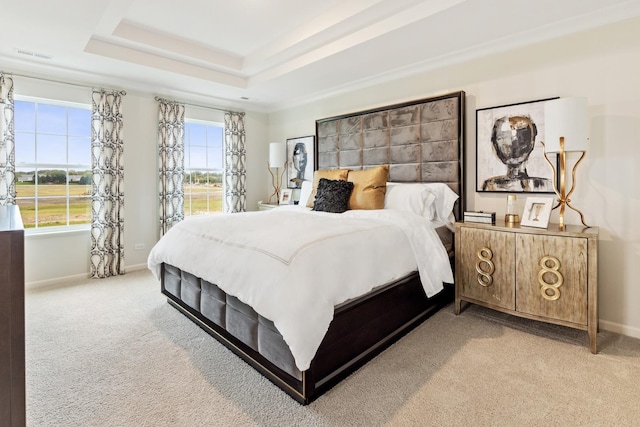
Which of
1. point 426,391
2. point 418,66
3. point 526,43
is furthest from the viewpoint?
point 418,66

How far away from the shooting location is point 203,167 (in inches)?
214

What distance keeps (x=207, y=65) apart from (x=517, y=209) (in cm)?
395

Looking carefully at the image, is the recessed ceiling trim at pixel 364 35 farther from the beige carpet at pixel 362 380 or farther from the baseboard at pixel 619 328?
the baseboard at pixel 619 328

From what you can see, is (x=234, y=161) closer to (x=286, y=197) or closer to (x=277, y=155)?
(x=277, y=155)

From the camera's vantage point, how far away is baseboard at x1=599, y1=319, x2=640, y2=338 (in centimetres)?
261

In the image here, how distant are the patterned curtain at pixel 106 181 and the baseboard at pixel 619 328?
17.2 feet

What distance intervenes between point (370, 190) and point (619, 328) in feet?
7.76

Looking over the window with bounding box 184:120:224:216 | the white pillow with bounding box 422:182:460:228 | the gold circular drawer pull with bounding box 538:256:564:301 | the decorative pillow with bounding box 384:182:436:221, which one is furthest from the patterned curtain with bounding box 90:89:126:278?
the gold circular drawer pull with bounding box 538:256:564:301

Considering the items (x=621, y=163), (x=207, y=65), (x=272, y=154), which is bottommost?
(x=621, y=163)

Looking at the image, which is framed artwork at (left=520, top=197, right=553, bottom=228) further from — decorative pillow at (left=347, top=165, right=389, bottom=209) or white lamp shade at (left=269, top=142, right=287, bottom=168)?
white lamp shade at (left=269, top=142, right=287, bottom=168)

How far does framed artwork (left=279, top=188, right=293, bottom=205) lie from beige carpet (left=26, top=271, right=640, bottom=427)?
2813mm

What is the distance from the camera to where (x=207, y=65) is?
13.9 feet

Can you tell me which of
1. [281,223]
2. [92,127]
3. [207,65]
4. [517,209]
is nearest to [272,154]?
[207,65]

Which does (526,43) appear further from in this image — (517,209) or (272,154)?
(272,154)
